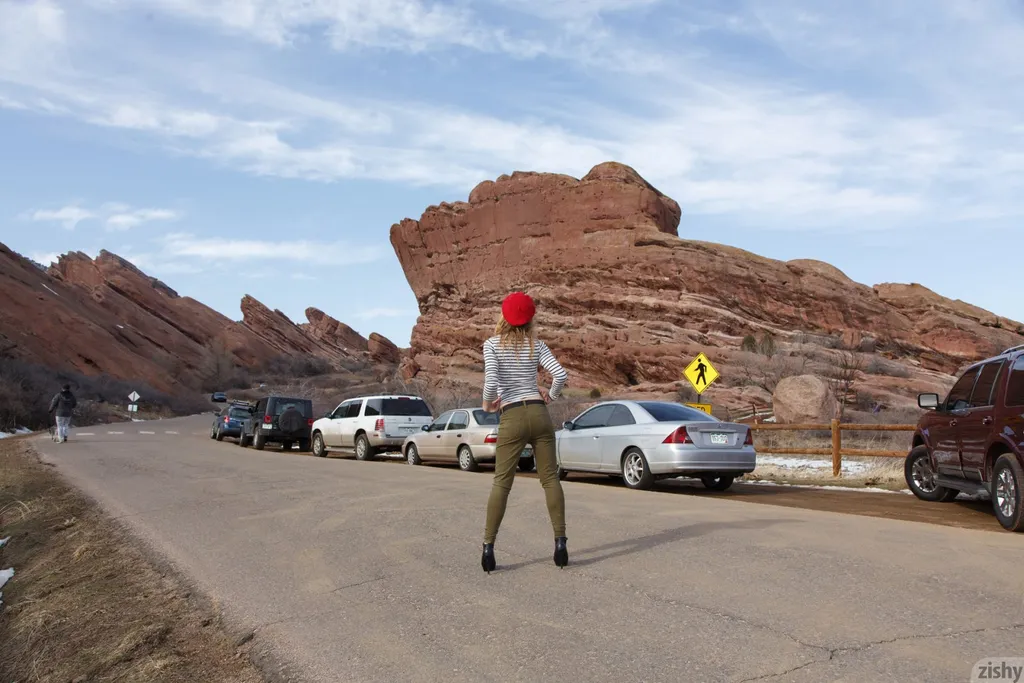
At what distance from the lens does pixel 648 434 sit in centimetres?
1412

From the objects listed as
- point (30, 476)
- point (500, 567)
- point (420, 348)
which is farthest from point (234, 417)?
point (420, 348)

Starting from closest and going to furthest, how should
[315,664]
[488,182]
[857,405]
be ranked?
[315,664], [857,405], [488,182]

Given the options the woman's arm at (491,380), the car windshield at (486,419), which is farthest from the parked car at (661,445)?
the woman's arm at (491,380)

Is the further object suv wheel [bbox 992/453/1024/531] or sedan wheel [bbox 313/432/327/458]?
sedan wheel [bbox 313/432/327/458]

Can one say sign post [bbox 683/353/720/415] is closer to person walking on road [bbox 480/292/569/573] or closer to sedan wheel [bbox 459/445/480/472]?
sedan wheel [bbox 459/445/480/472]

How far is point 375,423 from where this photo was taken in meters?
23.3

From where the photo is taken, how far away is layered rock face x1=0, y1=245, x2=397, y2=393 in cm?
Answer: 6975

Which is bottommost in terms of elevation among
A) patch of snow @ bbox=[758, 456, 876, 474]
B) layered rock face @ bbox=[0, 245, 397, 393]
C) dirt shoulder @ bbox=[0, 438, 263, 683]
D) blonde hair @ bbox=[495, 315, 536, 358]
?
dirt shoulder @ bbox=[0, 438, 263, 683]

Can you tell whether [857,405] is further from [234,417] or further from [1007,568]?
[1007,568]

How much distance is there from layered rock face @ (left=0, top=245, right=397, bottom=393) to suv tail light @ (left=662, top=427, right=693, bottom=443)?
166 feet

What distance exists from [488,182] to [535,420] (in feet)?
221

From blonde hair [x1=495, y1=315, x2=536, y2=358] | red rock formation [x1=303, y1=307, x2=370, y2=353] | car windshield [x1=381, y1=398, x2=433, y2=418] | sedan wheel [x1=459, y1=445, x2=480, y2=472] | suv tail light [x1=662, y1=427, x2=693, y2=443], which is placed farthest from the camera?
red rock formation [x1=303, y1=307, x2=370, y2=353]

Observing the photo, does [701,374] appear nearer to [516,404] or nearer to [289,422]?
[289,422]

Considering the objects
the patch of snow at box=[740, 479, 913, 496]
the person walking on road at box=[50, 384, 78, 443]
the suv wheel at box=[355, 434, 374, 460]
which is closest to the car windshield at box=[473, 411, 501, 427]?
the suv wheel at box=[355, 434, 374, 460]
